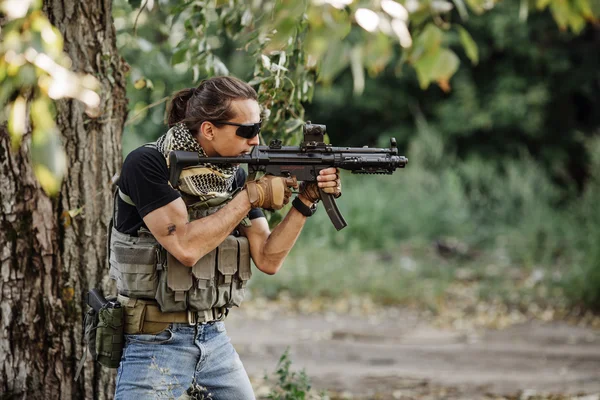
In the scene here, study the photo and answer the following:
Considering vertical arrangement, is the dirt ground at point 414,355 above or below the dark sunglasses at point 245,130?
below

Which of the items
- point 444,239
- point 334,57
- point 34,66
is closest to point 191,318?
point 334,57

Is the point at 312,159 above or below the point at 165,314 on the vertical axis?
above

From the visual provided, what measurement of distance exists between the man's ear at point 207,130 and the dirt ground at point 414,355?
2301 millimetres

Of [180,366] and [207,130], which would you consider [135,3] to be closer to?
[207,130]

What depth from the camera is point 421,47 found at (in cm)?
367

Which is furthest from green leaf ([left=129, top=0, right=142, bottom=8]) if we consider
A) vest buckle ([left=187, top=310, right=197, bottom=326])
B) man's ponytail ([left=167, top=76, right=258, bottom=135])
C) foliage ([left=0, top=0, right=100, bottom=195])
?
foliage ([left=0, top=0, right=100, bottom=195])

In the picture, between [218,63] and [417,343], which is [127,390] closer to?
[218,63]

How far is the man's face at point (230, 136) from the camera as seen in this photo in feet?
9.70

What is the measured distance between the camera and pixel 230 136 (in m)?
2.96

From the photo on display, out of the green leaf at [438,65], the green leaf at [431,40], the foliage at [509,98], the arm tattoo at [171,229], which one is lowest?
the arm tattoo at [171,229]

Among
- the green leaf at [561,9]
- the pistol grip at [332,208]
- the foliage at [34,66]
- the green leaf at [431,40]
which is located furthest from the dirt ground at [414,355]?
the foliage at [34,66]

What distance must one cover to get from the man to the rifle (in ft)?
0.16

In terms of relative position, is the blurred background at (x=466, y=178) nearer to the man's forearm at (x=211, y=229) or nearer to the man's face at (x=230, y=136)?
the man's face at (x=230, y=136)

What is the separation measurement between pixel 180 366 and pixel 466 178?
11340 millimetres
